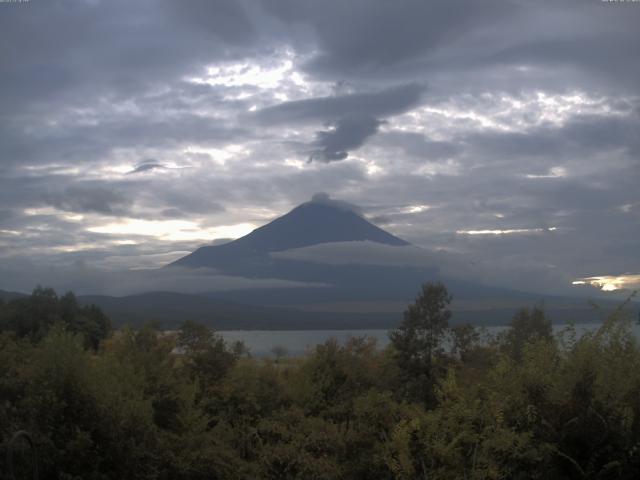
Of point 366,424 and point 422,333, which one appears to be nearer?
point 366,424

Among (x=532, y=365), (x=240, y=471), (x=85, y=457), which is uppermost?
(x=532, y=365)

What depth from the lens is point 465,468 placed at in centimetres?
1062

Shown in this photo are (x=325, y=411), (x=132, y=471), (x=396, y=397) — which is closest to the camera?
(x=132, y=471)

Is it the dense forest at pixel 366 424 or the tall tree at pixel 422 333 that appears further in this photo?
the tall tree at pixel 422 333

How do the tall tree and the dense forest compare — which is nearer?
the dense forest

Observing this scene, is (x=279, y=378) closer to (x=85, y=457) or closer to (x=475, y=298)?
(x=85, y=457)

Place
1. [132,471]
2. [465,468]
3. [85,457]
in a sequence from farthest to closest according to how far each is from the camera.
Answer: [132,471], [85,457], [465,468]

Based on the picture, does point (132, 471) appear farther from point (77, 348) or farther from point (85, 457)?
point (77, 348)

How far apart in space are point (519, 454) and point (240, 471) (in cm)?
736

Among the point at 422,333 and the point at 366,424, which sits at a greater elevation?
the point at 422,333

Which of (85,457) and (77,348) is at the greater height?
(77,348)

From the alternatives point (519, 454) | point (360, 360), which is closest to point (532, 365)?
point (519, 454)

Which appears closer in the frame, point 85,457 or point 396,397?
point 85,457

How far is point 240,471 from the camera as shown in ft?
50.2
